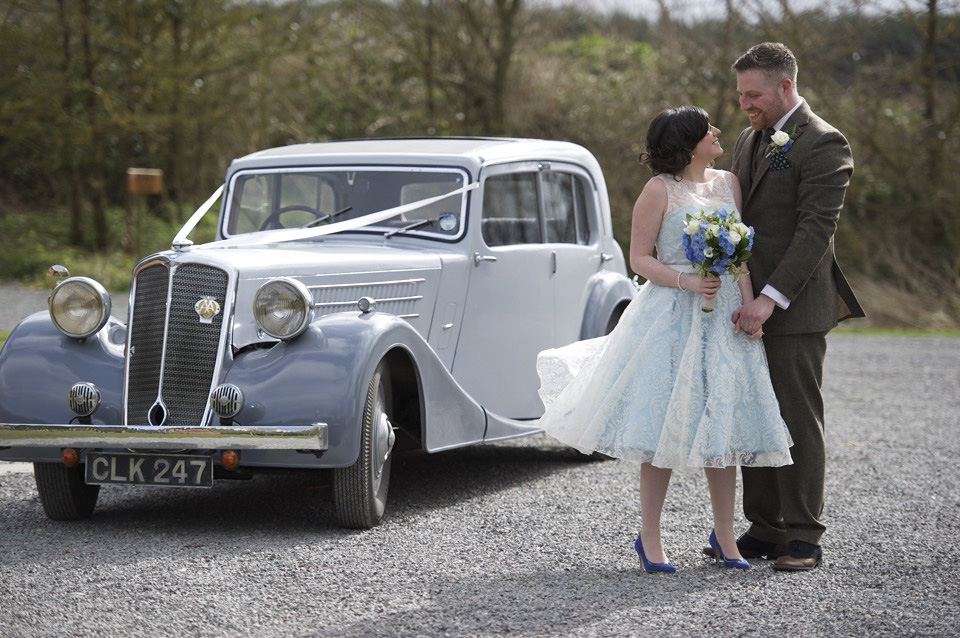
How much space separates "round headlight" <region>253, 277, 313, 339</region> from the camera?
15.5 ft

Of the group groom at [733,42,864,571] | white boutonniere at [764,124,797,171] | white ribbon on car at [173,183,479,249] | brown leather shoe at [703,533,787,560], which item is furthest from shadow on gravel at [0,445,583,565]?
white boutonniere at [764,124,797,171]

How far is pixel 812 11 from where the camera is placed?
17172 millimetres

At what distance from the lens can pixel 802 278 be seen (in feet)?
13.7

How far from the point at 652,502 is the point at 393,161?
104 inches

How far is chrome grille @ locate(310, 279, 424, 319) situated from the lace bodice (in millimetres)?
1613

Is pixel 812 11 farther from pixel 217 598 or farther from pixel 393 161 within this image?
pixel 217 598

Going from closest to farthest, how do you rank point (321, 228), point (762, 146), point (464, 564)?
point (464, 564)
point (762, 146)
point (321, 228)

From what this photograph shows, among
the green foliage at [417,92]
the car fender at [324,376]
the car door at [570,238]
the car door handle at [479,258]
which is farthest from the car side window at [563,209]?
the green foliage at [417,92]

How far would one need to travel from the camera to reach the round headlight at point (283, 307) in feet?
15.5

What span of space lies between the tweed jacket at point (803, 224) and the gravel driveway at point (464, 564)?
1.03 meters

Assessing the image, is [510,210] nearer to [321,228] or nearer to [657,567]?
[321,228]

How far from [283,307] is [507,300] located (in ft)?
5.42

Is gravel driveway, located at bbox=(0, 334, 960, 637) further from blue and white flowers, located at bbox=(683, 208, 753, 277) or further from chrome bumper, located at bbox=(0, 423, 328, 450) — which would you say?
blue and white flowers, located at bbox=(683, 208, 753, 277)

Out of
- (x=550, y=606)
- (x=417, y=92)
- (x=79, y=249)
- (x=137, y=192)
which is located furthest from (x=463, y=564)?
(x=417, y=92)
